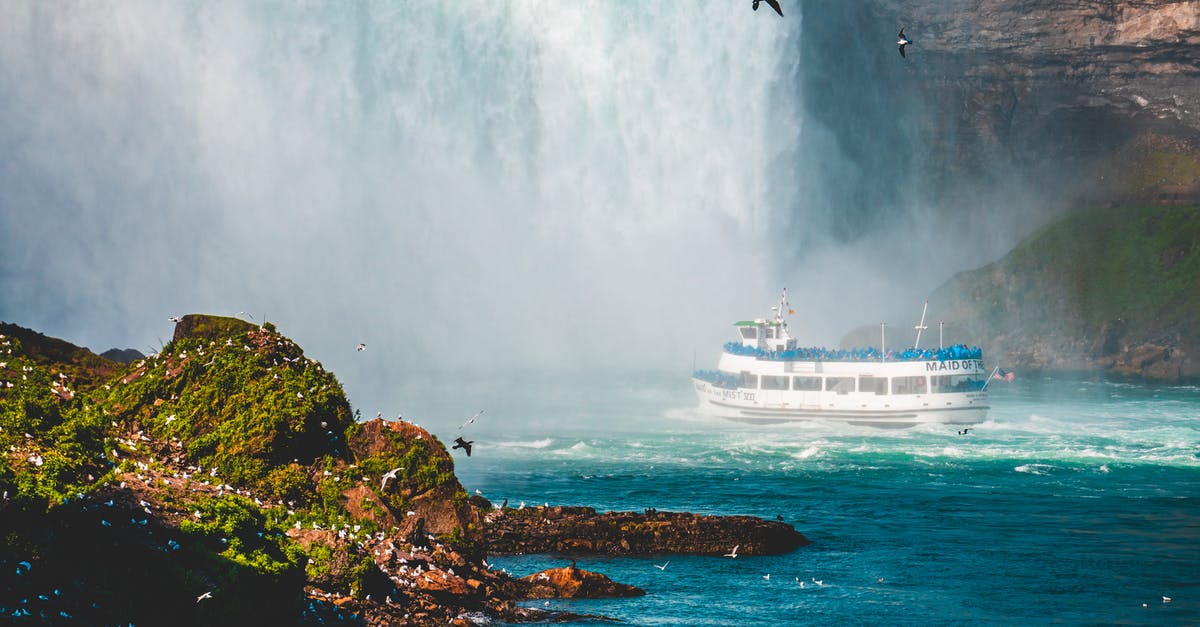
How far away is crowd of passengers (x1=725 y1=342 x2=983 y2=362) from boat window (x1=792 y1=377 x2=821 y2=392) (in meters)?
1.52

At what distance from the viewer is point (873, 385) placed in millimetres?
70688

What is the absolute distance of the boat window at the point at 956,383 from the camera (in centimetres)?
6856

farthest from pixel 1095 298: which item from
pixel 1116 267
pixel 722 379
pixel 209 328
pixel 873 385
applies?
pixel 209 328

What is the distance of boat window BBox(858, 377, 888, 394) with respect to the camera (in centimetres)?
7006

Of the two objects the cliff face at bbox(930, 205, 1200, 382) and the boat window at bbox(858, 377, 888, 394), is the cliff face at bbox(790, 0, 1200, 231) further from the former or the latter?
the boat window at bbox(858, 377, 888, 394)

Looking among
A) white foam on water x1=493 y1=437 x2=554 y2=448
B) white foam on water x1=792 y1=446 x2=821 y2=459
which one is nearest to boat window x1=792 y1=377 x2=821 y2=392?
white foam on water x1=792 y1=446 x2=821 y2=459

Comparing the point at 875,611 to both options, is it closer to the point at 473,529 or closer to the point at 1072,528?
the point at 473,529

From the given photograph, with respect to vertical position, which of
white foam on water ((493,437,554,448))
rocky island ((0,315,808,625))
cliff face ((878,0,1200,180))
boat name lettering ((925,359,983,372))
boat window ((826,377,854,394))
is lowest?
white foam on water ((493,437,554,448))

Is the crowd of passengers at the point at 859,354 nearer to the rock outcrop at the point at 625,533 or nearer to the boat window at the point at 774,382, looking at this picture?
the boat window at the point at 774,382

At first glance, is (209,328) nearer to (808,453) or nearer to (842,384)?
(808,453)

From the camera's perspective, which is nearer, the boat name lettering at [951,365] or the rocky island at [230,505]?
the rocky island at [230,505]

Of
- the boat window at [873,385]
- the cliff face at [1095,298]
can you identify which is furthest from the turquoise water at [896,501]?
the cliff face at [1095,298]

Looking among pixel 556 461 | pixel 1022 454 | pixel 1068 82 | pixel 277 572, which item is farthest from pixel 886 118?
pixel 277 572

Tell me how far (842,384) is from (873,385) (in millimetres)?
2095
